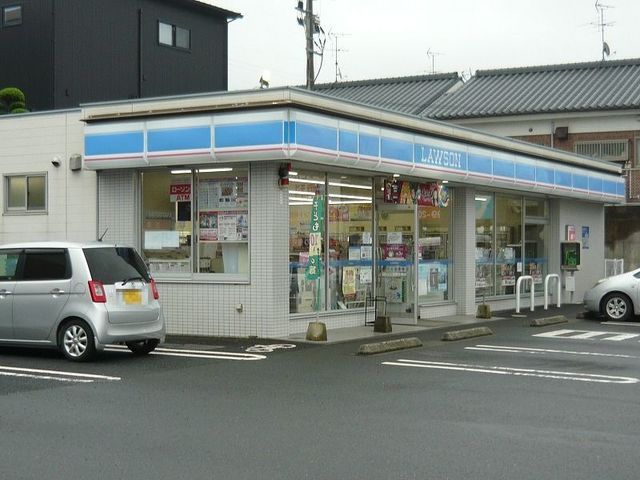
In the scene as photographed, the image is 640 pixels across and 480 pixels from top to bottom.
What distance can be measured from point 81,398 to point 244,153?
20.8 ft

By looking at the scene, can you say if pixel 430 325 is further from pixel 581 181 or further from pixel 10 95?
pixel 10 95

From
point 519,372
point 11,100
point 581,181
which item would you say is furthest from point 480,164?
point 11,100

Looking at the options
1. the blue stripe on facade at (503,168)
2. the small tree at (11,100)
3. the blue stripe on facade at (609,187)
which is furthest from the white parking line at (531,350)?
the small tree at (11,100)

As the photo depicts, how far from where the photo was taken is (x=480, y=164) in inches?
790

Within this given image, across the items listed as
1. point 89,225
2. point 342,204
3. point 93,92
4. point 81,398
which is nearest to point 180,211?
point 89,225

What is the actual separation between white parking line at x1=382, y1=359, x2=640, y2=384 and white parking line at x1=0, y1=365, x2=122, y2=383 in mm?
4054

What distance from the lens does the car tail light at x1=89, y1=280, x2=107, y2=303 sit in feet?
40.2

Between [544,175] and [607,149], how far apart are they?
34.7ft

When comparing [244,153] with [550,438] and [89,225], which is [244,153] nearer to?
[89,225]

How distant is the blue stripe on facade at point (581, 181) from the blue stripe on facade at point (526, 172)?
2903mm

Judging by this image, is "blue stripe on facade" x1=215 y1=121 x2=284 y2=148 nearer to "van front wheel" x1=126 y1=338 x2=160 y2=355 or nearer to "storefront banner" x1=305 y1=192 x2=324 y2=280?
"storefront banner" x1=305 y1=192 x2=324 y2=280

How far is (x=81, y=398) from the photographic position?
31.0ft

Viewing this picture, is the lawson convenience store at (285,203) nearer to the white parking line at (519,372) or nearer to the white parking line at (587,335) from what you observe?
the white parking line at (587,335)

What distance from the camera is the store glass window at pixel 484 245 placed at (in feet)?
71.9
